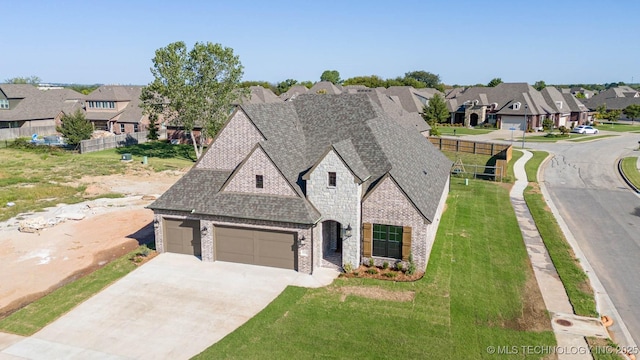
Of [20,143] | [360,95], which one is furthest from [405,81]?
[360,95]

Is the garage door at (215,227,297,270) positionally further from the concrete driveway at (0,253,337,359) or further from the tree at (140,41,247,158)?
the tree at (140,41,247,158)

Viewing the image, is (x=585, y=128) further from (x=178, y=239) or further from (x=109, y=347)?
(x=109, y=347)

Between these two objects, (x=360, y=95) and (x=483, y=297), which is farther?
(x=360, y=95)

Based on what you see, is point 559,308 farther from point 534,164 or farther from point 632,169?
point 632,169

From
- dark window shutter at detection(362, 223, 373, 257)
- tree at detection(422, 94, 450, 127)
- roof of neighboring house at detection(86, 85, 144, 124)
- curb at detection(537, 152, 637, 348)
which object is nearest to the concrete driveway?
dark window shutter at detection(362, 223, 373, 257)

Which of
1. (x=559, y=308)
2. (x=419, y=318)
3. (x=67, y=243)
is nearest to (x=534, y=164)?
(x=559, y=308)

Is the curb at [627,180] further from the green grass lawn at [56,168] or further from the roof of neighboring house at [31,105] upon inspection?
the roof of neighboring house at [31,105]
